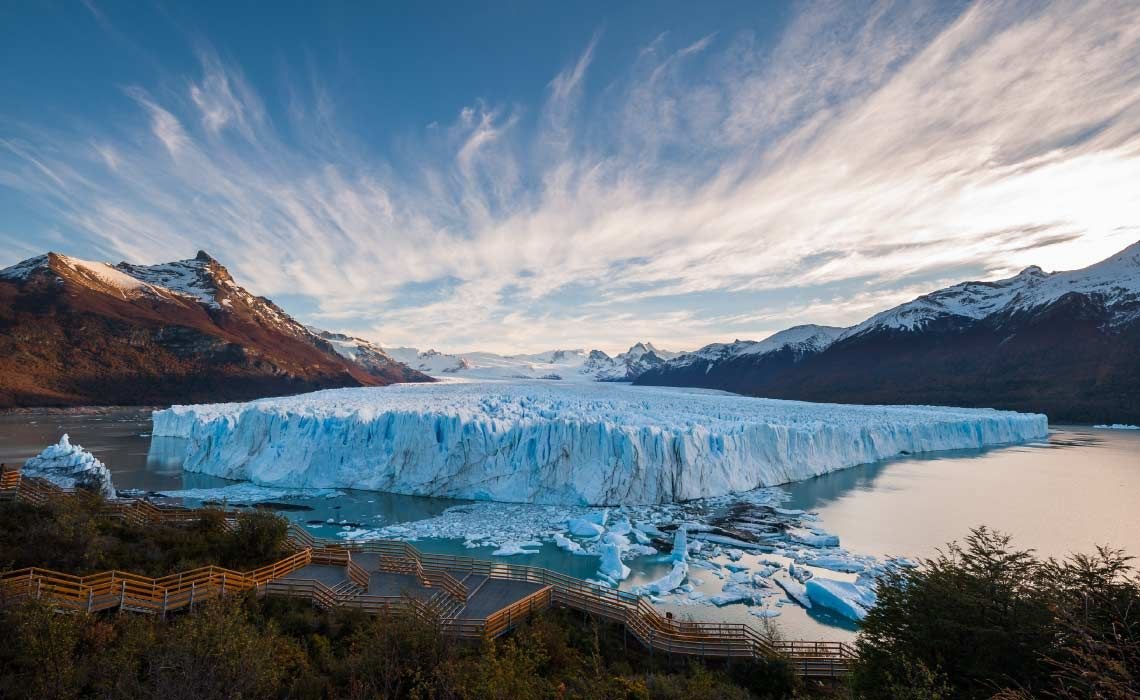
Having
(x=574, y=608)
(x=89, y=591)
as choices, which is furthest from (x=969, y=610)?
(x=89, y=591)

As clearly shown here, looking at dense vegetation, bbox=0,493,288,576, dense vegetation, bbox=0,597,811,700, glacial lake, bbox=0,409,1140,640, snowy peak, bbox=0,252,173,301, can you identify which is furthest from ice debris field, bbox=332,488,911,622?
snowy peak, bbox=0,252,173,301

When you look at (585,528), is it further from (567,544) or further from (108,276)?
(108,276)

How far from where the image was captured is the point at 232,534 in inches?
466

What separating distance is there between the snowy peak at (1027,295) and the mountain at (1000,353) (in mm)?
194

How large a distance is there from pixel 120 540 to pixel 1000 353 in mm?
93963

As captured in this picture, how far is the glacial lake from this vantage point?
15.1m

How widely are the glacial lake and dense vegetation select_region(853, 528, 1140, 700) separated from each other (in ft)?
15.1

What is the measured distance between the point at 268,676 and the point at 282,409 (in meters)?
25.1

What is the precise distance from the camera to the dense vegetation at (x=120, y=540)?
941 centimetres

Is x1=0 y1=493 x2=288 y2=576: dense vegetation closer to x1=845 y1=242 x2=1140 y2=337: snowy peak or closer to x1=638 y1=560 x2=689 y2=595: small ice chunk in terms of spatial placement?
x1=638 y1=560 x2=689 y2=595: small ice chunk

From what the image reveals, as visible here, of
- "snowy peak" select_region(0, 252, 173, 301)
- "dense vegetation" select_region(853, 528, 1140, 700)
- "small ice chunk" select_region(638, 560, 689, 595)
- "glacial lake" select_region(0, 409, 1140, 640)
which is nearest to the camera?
"dense vegetation" select_region(853, 528, 1140, 700)

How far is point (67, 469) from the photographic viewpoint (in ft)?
52.0

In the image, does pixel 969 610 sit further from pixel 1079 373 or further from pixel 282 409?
pixel 1079 373

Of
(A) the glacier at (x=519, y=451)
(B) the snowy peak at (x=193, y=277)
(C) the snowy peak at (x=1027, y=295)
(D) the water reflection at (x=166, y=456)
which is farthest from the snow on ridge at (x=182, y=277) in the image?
(C) the snowy peak at (x=1027, y=295)
